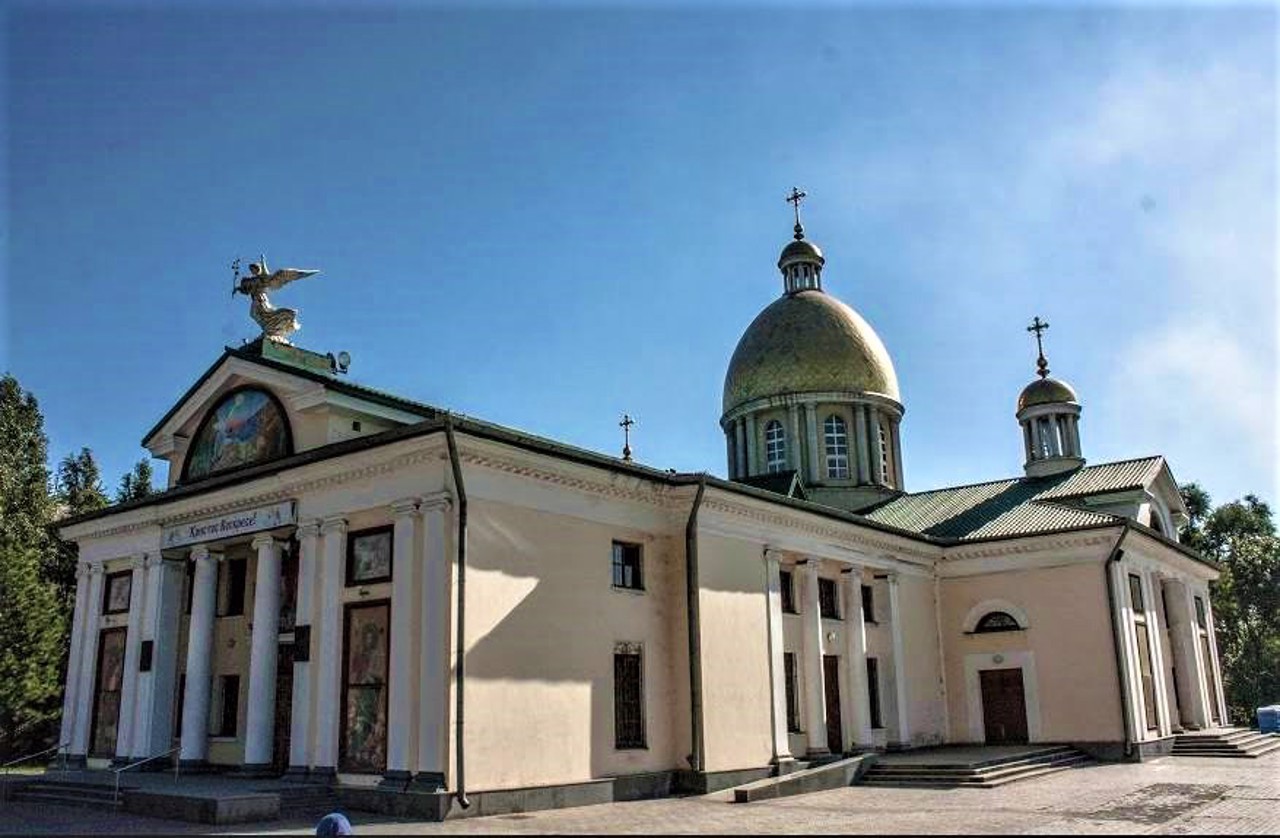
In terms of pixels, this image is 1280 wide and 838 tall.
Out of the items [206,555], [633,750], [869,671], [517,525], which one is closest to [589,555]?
[517,525]

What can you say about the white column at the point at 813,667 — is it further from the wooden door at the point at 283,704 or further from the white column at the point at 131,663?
the white column at the point at 131,663

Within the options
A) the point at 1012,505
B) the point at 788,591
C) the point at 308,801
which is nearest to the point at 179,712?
the point at 308,801

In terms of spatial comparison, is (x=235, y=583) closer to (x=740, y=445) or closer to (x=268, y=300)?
(x=268, y=300)

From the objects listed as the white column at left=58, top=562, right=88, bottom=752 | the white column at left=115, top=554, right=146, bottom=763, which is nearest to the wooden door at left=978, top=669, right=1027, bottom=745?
the white column at left=115, top=554, right=146, bottom=763

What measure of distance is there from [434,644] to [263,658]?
15.4 feet

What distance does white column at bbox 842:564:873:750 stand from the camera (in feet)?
77.9

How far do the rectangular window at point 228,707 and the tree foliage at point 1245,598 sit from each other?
46.1m

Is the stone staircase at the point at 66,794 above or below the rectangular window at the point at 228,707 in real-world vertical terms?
below

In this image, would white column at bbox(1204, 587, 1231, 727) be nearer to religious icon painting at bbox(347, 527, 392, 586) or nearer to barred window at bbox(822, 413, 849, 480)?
barred window at bbox(822, 413, 849, 480)

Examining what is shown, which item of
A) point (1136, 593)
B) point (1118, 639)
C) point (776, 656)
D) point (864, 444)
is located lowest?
point (776, 656)

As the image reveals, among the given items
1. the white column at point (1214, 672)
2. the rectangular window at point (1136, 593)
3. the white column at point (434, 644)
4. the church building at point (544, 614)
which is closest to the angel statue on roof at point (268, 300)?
the church building at point (544, 614)

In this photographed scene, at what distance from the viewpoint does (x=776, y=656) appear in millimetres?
21297

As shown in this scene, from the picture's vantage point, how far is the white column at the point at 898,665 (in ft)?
83.4

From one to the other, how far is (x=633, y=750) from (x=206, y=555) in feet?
31.0
